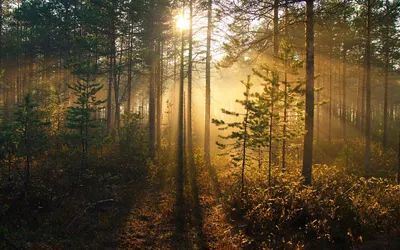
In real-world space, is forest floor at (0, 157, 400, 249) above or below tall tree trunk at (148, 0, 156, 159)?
below

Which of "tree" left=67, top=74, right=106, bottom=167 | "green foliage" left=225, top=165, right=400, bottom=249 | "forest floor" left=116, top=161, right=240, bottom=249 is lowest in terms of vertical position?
"forest floor" left=116, top=161, right=240, bottom=249

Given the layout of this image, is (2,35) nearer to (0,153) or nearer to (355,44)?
(0,153)

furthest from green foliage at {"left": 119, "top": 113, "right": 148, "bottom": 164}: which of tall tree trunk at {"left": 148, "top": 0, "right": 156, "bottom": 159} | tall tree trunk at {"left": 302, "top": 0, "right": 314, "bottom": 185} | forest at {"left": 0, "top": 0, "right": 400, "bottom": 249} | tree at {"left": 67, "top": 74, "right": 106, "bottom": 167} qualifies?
tall tree trunk at {"left": 302, "top": 0, "right": 314, "bottom": 185}

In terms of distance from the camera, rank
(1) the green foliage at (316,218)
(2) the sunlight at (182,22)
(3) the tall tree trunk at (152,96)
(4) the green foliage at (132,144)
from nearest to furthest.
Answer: (1) the green foliage at (316,218) < (4) the green foliage at (132,144) < (3) the tall tree trunk at (152,96) < (2) the sunlight at (182,22)

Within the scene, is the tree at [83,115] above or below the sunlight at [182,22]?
below

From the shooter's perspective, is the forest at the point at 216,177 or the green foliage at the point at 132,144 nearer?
the forest at the point at 216,177

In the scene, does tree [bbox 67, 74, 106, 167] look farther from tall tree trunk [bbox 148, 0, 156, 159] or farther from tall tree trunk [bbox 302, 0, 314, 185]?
tall tree trunk [bbox 302, 0, 314, 185]

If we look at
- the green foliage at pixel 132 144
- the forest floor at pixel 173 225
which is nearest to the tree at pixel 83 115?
the green foliage at pixel 132 144

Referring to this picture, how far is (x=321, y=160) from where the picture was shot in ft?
67.6

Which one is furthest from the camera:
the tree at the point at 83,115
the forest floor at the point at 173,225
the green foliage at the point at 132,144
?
the green foliage at the point at 132,144

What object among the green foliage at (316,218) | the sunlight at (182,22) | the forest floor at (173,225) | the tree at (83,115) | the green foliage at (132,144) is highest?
the sunlight at (182,22)

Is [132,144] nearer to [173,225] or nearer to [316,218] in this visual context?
[173,225]

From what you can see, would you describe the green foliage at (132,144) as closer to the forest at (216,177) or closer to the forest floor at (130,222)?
the forest at (216,177)

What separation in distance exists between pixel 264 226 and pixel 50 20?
2941 centimetres
